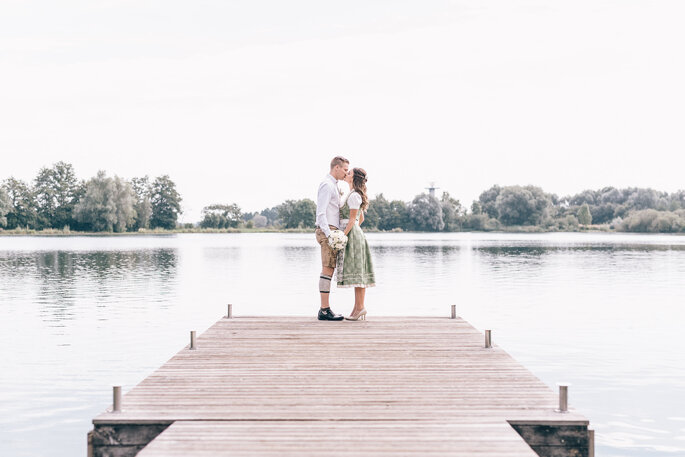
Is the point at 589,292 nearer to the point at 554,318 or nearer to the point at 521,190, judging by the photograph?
the point at 554,318

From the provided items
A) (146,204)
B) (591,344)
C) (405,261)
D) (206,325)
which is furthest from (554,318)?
(146,204)

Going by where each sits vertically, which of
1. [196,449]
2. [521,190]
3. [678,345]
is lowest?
[678,345]

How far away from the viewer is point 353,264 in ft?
27.1

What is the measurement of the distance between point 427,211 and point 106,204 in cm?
5469

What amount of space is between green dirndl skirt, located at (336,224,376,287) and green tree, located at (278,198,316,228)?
10117cm

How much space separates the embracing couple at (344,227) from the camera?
26.7 ft

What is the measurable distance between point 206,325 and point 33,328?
3.48 meters

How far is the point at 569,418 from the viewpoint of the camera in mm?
4516

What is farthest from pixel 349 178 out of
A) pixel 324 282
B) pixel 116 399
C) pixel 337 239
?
pixel 116 399

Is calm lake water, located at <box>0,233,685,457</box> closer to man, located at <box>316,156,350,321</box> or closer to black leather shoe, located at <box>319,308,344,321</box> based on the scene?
black leather shoe, located at <box>319,308,344,321</box>

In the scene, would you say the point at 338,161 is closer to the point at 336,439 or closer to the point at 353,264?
the point at 353,264

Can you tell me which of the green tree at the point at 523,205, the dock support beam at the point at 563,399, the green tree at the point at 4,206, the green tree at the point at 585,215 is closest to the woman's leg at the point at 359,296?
the dock support beam at the point at 563,399

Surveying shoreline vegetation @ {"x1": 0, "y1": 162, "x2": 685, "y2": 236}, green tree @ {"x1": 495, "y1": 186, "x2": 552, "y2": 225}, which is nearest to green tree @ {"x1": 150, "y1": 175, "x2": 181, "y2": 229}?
shoreline vegetation @ {"x1": 0, "y1": 162, "x2": 685, "y2": 236}

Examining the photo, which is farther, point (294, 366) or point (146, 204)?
point (146, 204)
